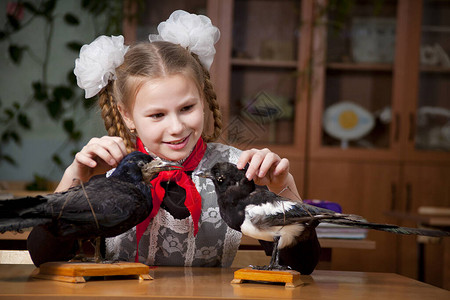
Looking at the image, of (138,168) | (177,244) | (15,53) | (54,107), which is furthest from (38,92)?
(138,168)

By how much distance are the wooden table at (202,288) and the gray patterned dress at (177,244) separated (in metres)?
0.36

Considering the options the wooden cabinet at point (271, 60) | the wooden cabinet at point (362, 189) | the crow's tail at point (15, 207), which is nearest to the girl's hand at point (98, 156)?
the crow's tail at point (15, 207)

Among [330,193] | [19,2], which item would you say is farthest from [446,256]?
[19,2]

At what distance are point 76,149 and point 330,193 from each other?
68.0 inches

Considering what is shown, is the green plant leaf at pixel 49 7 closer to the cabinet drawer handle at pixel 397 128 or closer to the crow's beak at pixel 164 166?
the cabinet drawer handle at pixel 397 128

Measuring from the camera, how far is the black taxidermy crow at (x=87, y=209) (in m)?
1.03

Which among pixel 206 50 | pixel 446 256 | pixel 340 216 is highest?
pixel 206 50

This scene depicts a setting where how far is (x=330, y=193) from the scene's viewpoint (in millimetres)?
3953

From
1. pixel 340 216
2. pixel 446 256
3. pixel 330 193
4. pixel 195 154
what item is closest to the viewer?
pixel 340 216

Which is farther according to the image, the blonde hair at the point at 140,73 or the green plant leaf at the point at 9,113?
the green plant leaf at the point at 9,113

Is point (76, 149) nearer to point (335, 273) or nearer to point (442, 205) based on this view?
point (442, 205)

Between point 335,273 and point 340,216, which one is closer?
point 340,216

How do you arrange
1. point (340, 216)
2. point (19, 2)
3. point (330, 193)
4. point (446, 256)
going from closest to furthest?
point (340, 216) < point (446, 256) < point (330, 193) < point (19, 2)

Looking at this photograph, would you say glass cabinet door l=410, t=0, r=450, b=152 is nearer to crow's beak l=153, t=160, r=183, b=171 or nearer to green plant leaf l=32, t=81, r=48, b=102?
green plant leaf l=32, t=81, r=48, b=102
